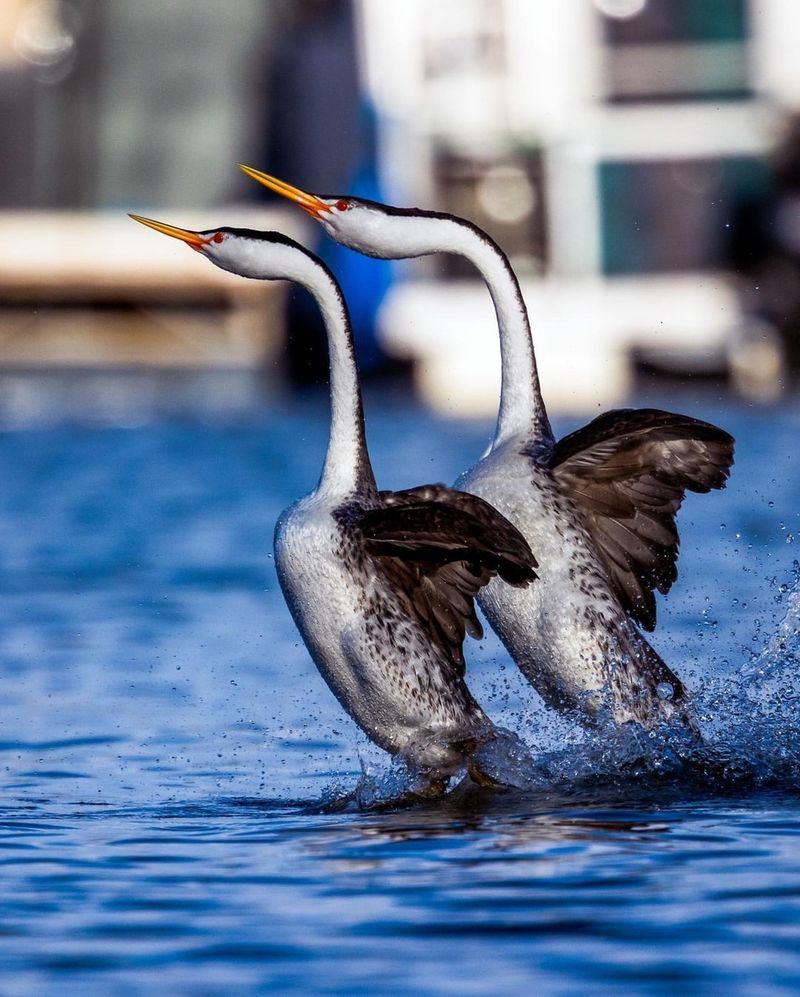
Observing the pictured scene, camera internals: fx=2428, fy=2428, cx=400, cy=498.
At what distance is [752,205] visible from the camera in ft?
116

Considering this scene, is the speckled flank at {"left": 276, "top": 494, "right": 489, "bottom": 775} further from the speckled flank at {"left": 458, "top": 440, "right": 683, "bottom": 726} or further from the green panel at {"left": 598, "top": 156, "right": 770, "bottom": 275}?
the green panel at {"left": 598, "top": 156, "right": 770, "bottom": 275}

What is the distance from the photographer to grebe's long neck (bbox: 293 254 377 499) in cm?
749

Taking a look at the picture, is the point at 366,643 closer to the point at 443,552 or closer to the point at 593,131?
the point at 443,552

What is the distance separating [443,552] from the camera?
7.26m

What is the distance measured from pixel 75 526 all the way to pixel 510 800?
1217 cm

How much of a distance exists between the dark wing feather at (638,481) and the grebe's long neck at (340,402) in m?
0.78

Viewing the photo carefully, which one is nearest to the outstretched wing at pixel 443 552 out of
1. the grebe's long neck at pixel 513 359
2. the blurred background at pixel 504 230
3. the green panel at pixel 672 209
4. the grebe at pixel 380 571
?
the grebe at pixel 380 571

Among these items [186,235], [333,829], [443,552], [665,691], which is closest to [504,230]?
[665,691]

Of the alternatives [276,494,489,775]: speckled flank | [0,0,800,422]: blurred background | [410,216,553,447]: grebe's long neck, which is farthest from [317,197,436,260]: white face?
[0,0,800,422]: blurred background

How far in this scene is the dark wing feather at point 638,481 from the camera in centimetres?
804

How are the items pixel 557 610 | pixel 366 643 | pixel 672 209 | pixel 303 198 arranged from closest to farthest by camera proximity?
pixel 366 643 < pixel 303 198 < pixel 557 610 < pixel 672 209

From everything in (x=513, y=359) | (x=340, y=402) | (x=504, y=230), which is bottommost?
(x=340, y=402)

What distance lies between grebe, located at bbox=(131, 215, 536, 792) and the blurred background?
82.3 ft

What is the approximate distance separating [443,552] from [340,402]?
2.03ft
